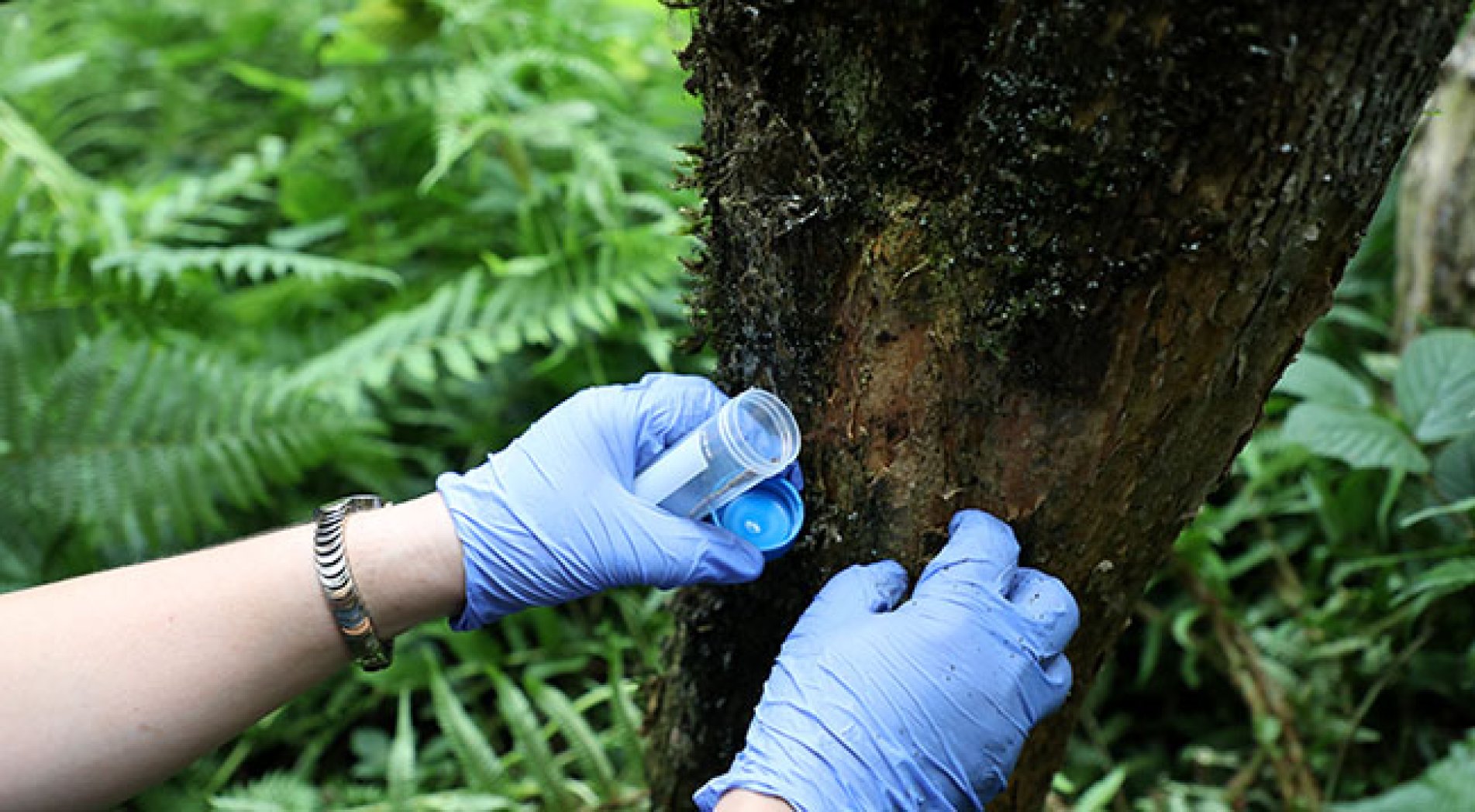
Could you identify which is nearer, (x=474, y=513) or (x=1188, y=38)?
(x=1188, y=38)

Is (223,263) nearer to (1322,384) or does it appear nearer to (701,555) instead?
(701,555)

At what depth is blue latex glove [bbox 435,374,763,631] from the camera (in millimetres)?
1133

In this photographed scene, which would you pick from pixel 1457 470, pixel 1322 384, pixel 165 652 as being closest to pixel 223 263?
pixel 165 652

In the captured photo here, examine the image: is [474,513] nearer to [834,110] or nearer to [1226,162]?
[834,110]

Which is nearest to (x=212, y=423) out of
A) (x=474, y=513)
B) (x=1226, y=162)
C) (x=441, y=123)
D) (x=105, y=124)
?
(x=441, y=123)

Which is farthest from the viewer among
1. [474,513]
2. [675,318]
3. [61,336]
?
[675,318]

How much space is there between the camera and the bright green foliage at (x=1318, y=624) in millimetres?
1746

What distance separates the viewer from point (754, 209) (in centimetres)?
100

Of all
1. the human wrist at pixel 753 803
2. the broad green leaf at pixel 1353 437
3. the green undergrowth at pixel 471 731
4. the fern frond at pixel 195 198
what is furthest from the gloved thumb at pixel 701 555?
the fern frond at pixel 195 198

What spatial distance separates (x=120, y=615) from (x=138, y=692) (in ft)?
0.31

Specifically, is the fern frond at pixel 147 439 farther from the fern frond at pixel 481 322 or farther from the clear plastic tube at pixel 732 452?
the clear plastic tube at pixel 732 452

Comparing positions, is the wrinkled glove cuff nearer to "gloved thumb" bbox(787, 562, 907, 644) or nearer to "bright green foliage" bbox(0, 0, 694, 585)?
"gloved thumb" bbox(787, 562, 907, 644)

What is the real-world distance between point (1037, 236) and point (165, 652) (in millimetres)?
1086

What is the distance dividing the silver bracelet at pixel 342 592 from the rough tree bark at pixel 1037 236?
52 cm
